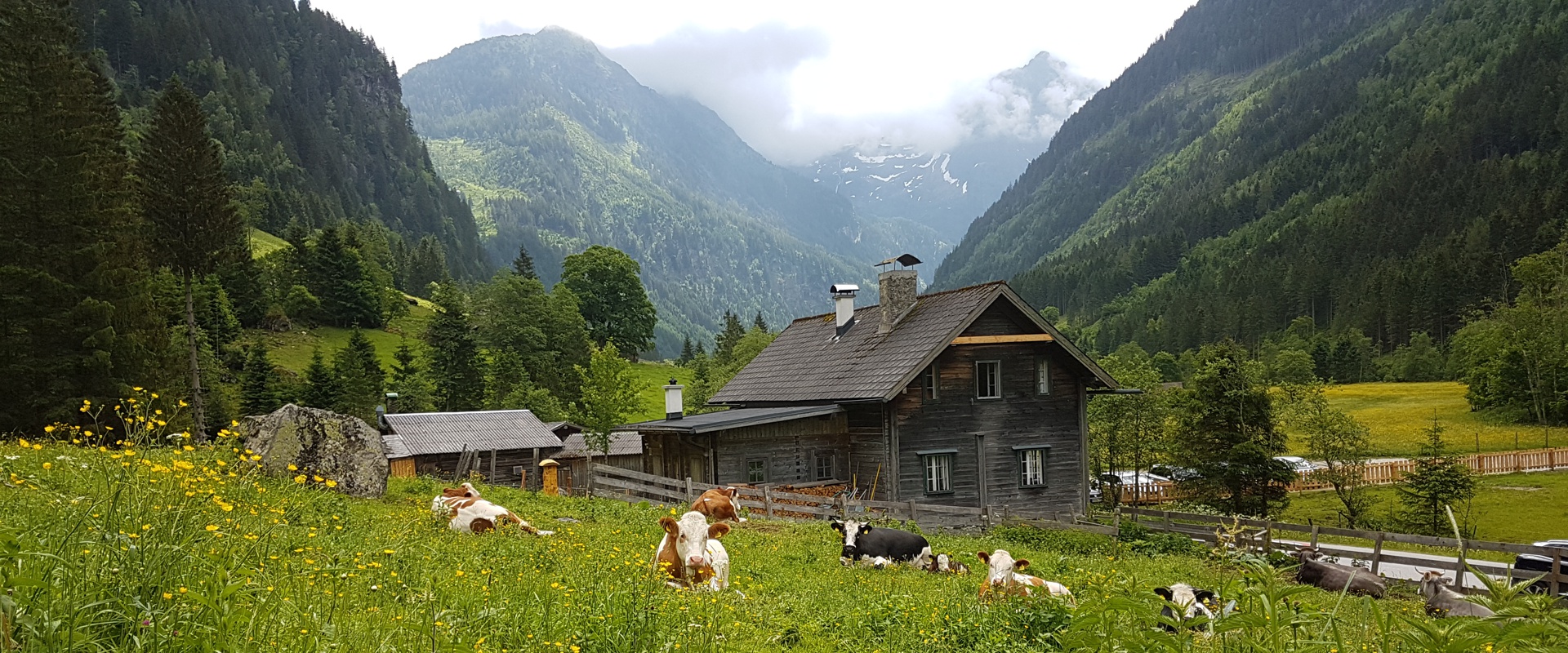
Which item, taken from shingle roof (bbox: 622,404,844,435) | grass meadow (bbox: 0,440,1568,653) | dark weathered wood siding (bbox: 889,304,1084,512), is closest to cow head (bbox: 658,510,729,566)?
grass meadow (bbox: 0,440,1568,653)

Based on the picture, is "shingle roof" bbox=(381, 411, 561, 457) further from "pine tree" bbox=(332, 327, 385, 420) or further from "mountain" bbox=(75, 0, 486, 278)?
"mountain" bbox=(75, 0, 486, 278)

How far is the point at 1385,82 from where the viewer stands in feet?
634

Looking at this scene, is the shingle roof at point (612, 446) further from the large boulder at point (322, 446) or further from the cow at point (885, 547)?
the cow at point (885, 547)

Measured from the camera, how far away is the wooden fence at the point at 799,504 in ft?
79.9

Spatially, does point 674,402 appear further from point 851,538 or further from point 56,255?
point 56,255

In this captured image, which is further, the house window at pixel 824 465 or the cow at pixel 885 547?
the house window at pixel 824 465

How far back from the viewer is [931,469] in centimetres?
3017

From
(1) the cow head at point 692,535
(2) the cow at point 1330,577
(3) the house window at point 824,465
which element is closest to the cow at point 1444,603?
(2) the cow at point 1330,577

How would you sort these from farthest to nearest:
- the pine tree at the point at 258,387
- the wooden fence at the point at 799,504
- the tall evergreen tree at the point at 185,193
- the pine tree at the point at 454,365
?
1. the pine tree at the point at 454,365
2. the pine tree at the point at 258,387
3. the tall evergreen tree at the point at 185,193
4. the wooden fence at the point at 799,504

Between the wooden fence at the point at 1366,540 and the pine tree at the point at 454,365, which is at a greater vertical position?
the pine tree at the point at 454,365

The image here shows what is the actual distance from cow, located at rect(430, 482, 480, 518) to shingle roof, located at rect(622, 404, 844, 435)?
12.9m

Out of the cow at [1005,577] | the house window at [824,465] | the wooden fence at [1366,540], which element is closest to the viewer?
the cow at [1005,577]

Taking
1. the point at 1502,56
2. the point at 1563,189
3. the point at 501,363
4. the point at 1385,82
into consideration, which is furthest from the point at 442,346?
the point at 1385,82

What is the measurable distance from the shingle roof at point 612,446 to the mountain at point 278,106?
244ft
